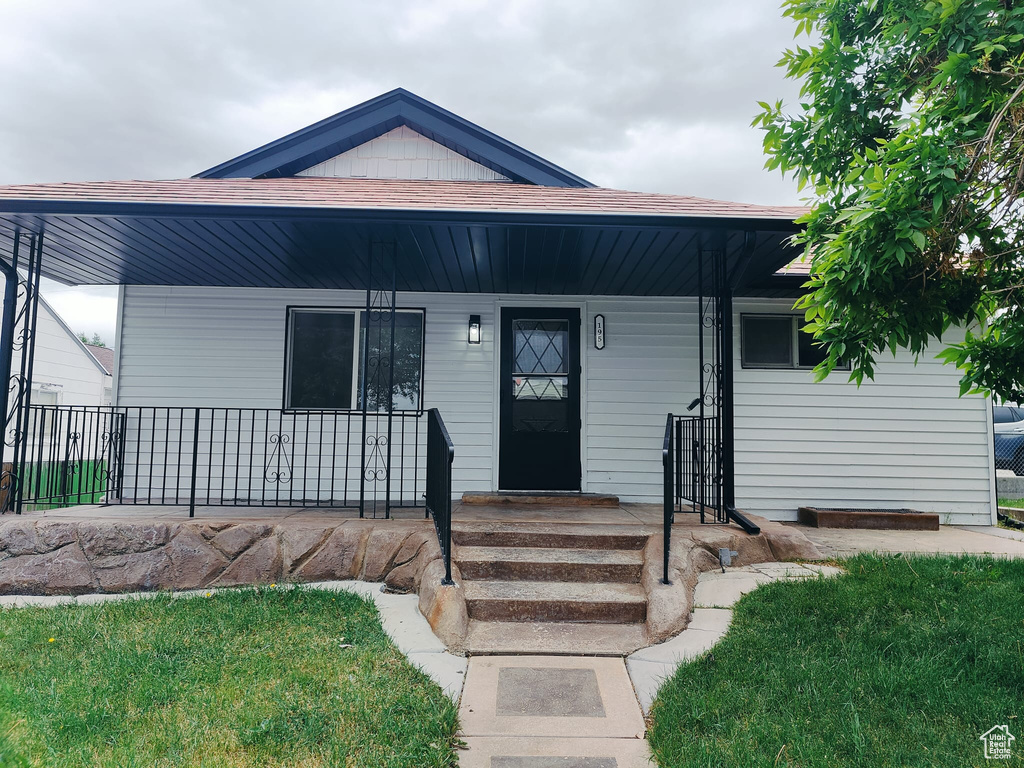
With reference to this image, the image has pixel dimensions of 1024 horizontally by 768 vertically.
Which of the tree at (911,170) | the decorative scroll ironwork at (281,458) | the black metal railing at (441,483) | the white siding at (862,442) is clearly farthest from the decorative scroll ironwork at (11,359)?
the white siding at (862,442)

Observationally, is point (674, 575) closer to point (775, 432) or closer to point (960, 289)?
point (960, 289)

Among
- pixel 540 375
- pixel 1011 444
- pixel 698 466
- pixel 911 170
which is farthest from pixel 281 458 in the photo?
pixel 1011 444

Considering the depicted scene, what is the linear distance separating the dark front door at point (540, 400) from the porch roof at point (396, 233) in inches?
18.6

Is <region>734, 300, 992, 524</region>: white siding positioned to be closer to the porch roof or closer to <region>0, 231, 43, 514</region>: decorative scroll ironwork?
the porch roof

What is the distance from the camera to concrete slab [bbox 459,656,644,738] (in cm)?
248

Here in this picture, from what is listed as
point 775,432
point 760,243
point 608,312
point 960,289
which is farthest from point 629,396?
point 960,289

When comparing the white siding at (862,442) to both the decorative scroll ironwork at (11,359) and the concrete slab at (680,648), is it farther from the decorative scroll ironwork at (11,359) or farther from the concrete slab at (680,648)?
the decorative scroll ironwork at (11,359)

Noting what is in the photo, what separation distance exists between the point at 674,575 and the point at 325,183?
4888 millimetres

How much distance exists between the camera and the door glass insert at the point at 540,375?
253 inches

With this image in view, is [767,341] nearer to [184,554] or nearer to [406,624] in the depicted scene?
[406,624]

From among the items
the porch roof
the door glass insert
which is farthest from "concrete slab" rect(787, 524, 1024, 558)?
the door glass insert

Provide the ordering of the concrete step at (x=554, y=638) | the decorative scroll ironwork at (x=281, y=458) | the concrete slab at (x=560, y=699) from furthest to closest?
the decorative scroll ironwork at (x=281, y=458) → the concrete step at (x=554, y=638) → the concrete slab at (x=560, y=699)

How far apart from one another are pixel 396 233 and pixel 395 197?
0.41 meters

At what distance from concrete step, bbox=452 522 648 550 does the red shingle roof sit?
2377 millimetres
